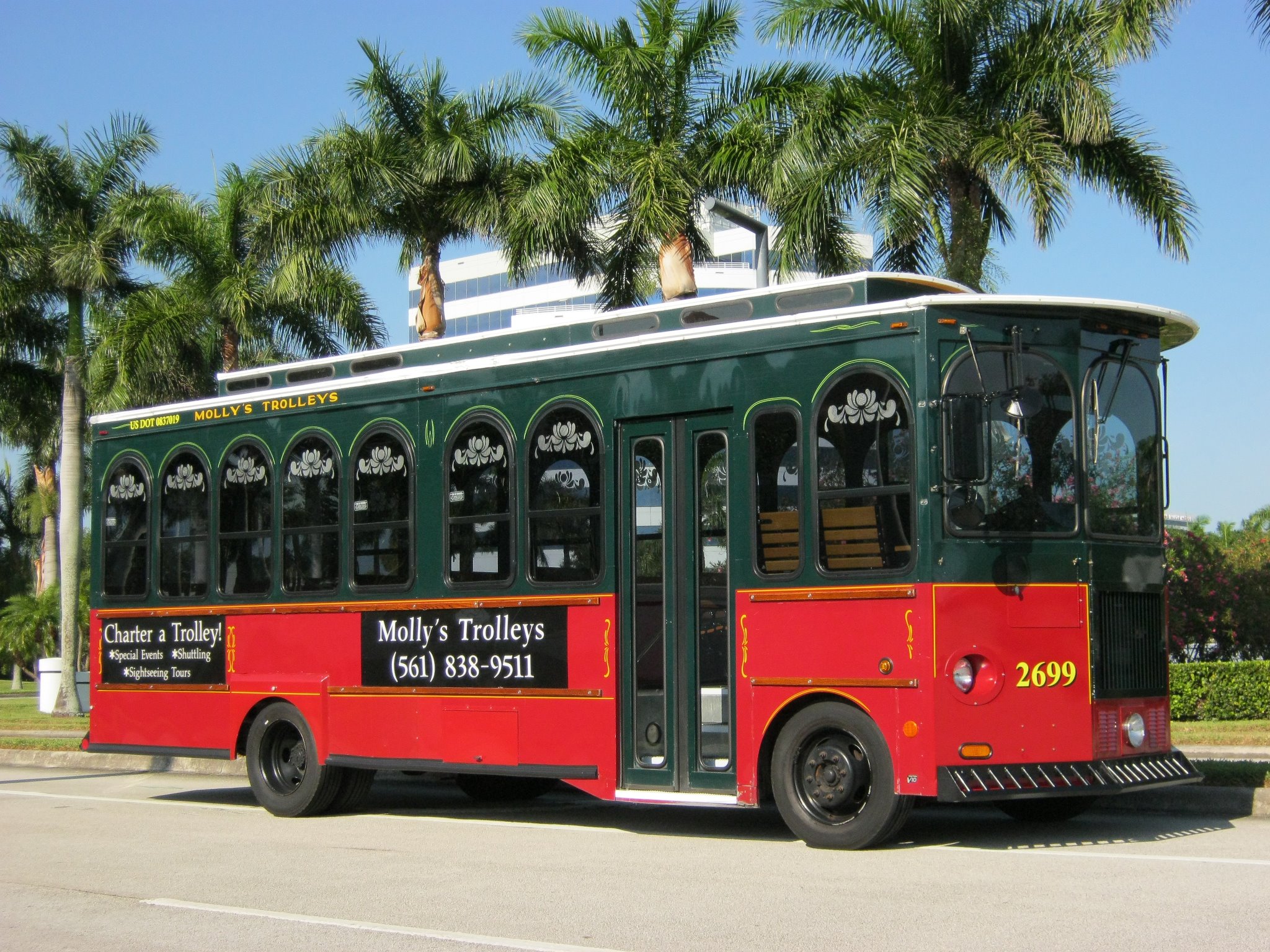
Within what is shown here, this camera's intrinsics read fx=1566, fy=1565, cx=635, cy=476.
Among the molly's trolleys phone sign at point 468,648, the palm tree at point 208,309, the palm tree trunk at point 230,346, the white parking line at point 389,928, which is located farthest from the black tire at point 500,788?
the palm tree trunk at point 230,346

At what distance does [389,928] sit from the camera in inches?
297

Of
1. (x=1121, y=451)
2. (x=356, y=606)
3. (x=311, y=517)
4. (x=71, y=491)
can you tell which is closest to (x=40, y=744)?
(x=311, y=517)

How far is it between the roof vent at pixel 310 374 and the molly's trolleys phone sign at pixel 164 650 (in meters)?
2.22

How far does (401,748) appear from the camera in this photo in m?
12.4

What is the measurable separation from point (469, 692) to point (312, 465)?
264 cm

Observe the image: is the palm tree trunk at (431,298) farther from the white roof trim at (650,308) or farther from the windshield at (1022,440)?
the windshield at (1022,440)

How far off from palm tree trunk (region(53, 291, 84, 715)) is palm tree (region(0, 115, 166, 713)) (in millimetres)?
17

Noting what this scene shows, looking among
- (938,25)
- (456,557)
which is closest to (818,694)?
(456,557)

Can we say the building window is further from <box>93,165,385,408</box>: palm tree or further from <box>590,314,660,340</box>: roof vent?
<box>93,165,385,408</box>: palm tree

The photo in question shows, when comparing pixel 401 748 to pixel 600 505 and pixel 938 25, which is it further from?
pixel 938 25

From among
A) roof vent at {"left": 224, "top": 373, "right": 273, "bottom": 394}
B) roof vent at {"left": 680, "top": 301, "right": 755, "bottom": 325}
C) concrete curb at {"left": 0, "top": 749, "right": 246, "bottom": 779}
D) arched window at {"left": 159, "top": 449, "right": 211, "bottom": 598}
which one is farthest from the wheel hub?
concrete curb at {"left": 0, "top": 749, "right": 246, "bottom": 779}

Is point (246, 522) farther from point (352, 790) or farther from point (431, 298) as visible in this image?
point (431, 298)

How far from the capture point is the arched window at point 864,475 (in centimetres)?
956

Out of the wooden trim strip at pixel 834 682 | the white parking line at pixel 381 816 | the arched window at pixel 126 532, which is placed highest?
the arched window at pixel 126 532
